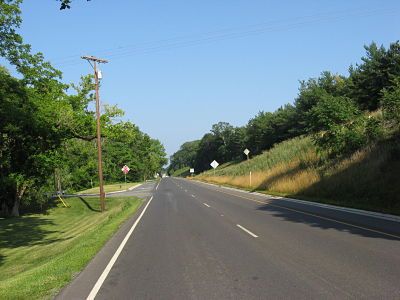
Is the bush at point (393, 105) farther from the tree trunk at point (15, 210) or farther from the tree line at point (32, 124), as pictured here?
the tree trunk at point (15, 210)

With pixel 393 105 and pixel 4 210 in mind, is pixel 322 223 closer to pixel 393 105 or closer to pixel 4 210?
pixel 393 105

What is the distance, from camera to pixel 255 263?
896 cm

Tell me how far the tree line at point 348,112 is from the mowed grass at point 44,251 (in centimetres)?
1705

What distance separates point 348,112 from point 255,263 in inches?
997

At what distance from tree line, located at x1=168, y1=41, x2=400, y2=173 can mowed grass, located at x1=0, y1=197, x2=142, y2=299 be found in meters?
17.1

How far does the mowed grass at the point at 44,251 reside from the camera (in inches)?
314

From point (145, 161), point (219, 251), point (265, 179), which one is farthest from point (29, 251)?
point (145, 161)

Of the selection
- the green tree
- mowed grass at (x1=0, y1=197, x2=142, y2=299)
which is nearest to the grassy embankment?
mowed grass at (x1=0, y1=197, x2=142, y2=299)

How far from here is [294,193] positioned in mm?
32125

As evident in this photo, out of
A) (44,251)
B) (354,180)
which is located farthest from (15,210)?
(354,180)

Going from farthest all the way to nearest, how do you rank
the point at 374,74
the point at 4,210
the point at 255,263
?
the point at 374,74 < the point at 4,210 < the point at 255,263

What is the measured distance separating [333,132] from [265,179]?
12.9 meters

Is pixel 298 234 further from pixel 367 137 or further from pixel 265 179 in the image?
pixel 265 179

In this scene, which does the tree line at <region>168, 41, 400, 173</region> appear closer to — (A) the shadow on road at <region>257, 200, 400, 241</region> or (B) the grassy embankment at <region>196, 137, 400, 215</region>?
(B) the grassy embankment at <region>196, 137, 400, 215</region>
